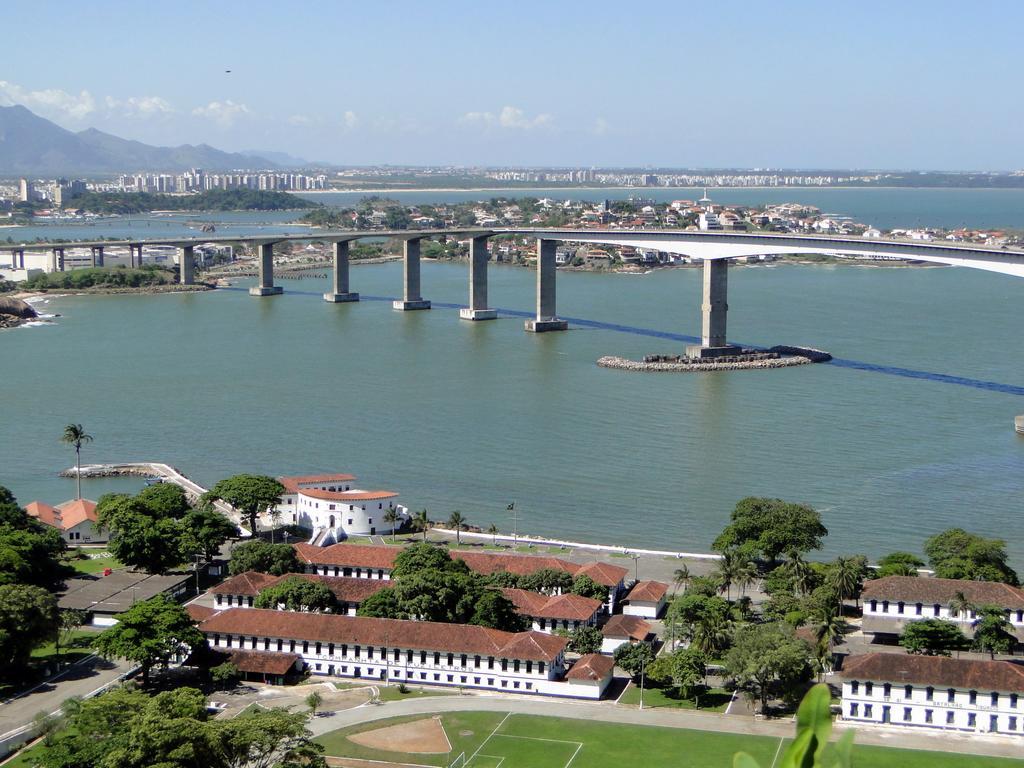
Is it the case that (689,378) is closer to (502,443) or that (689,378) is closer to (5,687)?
(502,443)

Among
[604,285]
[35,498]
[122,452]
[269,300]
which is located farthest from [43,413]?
[604,285]

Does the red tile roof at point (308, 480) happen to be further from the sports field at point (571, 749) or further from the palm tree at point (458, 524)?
the sports field at point (571, 749)

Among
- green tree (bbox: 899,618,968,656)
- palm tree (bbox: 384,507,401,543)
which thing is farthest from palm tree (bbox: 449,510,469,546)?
green tree (bbox: 899,618,968,656)

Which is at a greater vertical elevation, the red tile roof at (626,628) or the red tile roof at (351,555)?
the red tile roof at (351,555)

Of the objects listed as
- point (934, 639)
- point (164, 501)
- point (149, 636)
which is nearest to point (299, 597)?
point (149, 636)

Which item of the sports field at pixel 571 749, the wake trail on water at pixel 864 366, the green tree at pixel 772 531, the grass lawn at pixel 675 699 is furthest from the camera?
the wake trail on water at pixel 864 366

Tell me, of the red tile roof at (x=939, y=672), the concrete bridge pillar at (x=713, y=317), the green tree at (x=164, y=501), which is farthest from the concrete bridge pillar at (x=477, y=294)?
the red tile roof at (x=939, y=672)
